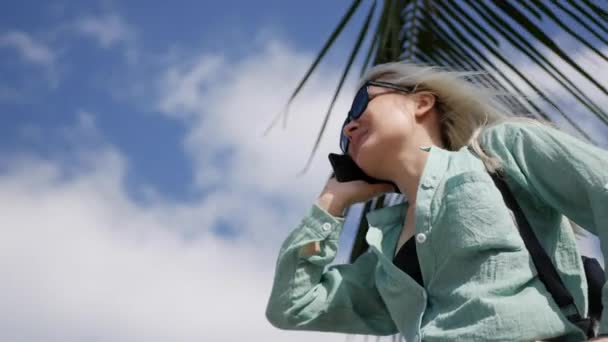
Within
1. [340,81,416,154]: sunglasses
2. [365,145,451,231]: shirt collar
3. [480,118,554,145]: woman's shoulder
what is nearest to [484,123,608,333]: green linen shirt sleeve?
[480,118,554,145]: woman's shoulder

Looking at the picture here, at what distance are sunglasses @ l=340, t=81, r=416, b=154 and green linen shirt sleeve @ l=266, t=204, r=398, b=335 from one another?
7.8 inches

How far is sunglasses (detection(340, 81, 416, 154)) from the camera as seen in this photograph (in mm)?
2363

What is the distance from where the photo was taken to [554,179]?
78.8 inches

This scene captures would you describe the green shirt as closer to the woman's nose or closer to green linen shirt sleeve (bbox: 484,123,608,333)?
green linen shirt sleeve (bbox: 484,123,608,333)

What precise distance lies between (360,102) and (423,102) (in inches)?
7.0

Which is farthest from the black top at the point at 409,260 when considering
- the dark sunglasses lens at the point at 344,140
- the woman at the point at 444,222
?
the dark sunglasses lens at the point at 344,140

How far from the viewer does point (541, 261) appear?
6.44 feet

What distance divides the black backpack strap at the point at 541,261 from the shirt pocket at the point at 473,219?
28 mm

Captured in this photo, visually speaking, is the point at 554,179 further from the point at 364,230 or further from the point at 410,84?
the point at 364,230

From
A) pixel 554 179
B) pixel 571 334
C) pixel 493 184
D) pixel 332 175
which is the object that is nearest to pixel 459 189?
pixel 493 184

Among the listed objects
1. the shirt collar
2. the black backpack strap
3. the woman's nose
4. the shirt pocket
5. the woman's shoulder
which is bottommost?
the black backpack strap

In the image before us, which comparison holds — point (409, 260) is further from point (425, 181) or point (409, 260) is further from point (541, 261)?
point (541, 261)

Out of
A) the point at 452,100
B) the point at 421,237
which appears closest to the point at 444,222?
the point at 421,237

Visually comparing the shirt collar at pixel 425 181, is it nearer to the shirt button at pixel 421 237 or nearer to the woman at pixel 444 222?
the woman at pixel 444 222
